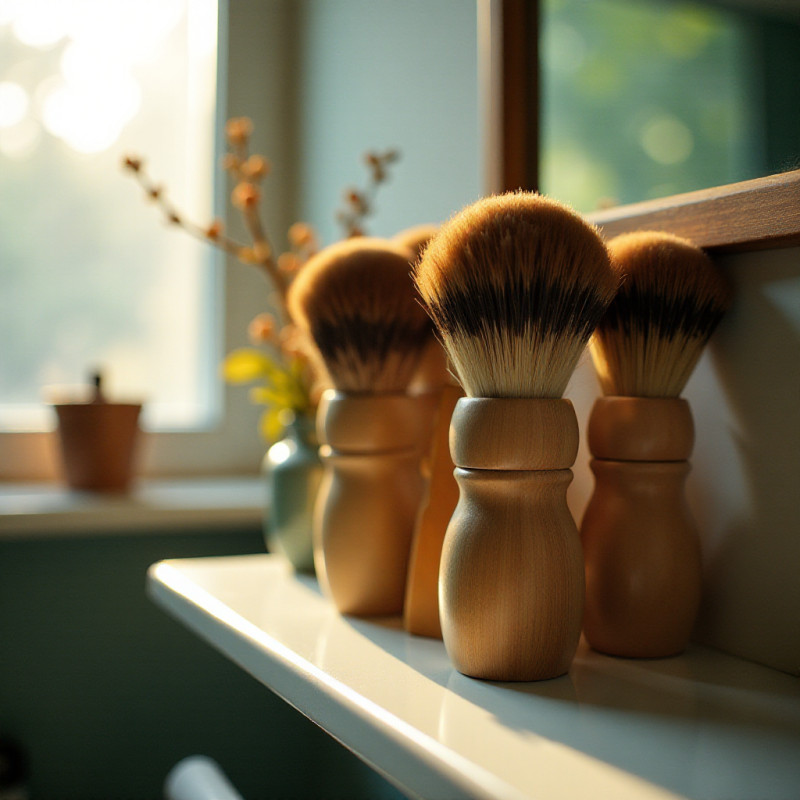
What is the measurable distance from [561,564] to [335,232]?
75 cm

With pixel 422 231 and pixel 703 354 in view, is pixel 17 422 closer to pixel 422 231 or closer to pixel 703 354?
pixel 422 231

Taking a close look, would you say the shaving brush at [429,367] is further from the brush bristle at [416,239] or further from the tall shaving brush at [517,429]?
the tall shaving brush at [517,429]

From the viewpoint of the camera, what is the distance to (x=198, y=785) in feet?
2.33

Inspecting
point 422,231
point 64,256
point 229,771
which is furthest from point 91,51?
point 229,771

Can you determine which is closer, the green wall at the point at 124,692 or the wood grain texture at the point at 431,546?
the wood grain texture at the point at 431,546

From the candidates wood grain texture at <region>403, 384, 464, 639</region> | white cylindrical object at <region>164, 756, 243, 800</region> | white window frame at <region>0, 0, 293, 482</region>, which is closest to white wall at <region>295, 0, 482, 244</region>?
white window frame at <region>0, 0, 293, 482</region>

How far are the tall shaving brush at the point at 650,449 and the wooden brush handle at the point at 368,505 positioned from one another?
12cm

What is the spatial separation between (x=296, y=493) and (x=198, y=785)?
0.80 feet

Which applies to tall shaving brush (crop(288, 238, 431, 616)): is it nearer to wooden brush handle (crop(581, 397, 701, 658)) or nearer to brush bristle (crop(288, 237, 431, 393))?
brush bristle (crop(288, 237, 431, 393))

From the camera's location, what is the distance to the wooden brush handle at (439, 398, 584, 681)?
39 centimetres

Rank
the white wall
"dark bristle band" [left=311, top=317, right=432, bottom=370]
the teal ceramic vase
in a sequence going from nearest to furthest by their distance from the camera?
"dark bristle band" [left=311, top=317, right=432, bottom=370] → the teal ceramic vase → the white wall

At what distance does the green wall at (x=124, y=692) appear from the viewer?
985mm

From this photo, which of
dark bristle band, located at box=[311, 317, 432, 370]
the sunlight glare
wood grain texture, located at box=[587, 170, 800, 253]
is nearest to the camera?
wood grain texture, located at box=[587, 170, 800, 253]

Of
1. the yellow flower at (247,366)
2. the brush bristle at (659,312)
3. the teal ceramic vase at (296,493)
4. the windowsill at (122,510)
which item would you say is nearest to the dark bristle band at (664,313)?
the brush bristle at (659,312)
